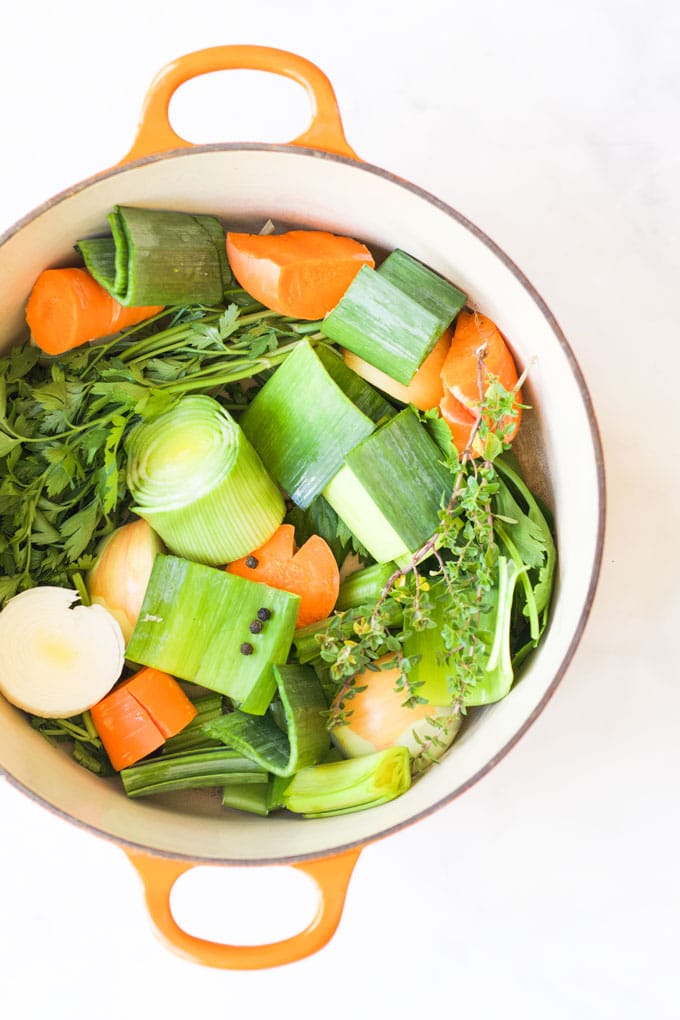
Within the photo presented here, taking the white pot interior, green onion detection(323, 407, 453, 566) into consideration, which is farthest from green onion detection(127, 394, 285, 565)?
the white pot interior

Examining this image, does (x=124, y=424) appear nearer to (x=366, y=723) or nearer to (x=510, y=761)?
(x=366, y=723)

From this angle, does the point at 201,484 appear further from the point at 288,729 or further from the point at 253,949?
the point at 253,949

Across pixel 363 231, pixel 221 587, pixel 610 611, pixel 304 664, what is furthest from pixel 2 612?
pixel 610 611

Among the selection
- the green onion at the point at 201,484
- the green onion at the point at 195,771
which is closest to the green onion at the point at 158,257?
the green onion at the point at 201,484

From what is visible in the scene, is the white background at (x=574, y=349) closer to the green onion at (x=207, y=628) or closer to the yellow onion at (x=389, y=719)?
the yellow onion at (x=389, y=719)

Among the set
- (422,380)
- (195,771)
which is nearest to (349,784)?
(195,771)
